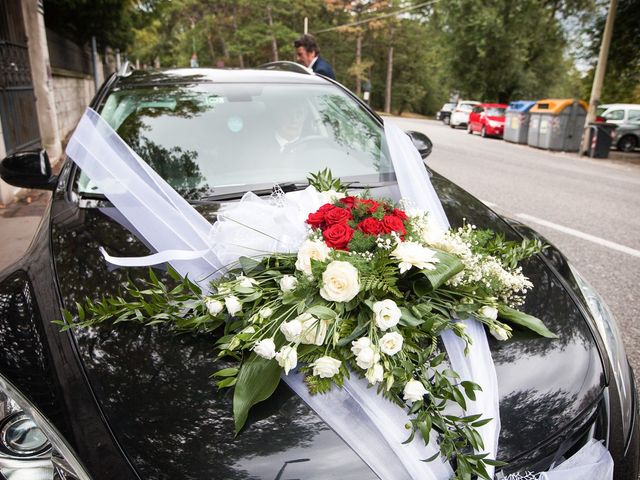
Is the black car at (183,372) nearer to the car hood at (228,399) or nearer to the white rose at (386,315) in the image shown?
the car hood at (228,399)

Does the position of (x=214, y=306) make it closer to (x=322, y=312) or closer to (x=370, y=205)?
(x=322, y=312)

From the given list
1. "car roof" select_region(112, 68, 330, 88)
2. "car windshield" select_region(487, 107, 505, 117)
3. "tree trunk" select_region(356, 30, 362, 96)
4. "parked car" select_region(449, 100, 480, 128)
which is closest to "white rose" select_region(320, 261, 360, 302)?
"car roof" select_region(112, 68, 330, 88)

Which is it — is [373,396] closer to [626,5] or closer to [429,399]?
[429,399]

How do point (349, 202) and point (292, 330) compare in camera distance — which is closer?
point (292, 330)

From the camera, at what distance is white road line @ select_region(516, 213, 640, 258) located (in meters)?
5.09

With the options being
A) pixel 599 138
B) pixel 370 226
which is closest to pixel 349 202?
pixel 370 226

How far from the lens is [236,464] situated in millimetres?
1062

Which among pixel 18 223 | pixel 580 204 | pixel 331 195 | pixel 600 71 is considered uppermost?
pixel 600 71

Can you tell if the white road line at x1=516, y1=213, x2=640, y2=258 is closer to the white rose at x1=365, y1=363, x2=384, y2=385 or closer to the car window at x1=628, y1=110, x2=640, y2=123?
the white rose at x1=365, y1=363, x2=384, y2=385

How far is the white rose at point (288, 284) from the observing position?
1.33m

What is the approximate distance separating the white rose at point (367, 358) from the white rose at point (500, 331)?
1.35ft

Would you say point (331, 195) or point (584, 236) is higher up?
point (331, 195)

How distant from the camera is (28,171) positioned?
Answer: 2.39m

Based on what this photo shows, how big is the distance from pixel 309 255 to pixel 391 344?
33 centimetres
